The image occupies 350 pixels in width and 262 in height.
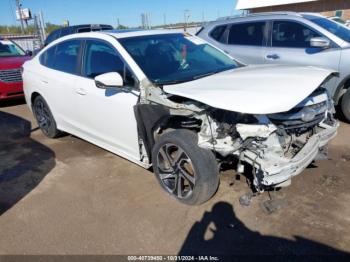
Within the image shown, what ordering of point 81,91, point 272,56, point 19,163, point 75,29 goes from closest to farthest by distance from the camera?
point 81,91 < point 19,163 < point 272,56 < point 75,29

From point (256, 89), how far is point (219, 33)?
4552 millimetres

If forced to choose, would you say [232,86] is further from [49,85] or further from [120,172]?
[49,85]

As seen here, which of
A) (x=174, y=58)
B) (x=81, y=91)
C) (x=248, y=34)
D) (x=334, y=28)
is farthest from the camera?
(x=248, y=34)

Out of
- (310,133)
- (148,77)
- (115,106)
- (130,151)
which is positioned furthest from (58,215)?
(310,133)

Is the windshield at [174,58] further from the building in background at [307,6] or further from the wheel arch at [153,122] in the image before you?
the building in background at [307,6]

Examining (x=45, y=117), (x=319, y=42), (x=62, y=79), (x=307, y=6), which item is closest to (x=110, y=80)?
(x=62, y=79)

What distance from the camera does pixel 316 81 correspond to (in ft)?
9.91

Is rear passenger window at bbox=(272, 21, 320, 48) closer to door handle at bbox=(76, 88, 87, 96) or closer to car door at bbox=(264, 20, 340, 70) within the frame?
car door at bbox=(264, 20, 340, 70)

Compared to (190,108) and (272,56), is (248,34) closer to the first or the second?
(272,56)

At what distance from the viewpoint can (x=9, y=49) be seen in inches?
375

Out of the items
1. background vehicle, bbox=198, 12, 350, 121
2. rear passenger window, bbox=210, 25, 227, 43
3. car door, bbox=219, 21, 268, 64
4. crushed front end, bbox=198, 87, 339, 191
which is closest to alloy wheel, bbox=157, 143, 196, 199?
crushed front end, bbox=198, 87, 339, 191

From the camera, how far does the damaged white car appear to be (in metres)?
2.88

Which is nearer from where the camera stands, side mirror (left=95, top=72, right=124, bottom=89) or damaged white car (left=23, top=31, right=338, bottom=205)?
damaged white car (left=23, top=31, right=338, bottom=205)

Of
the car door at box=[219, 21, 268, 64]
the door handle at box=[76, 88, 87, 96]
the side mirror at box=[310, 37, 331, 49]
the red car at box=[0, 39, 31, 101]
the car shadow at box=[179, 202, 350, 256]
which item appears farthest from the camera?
the red car at box=[0, 39, 31, 101]
